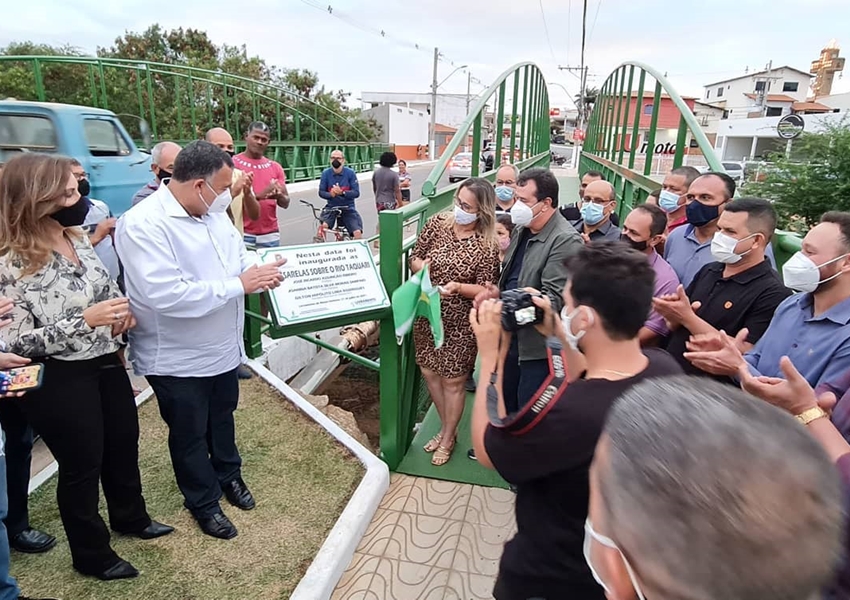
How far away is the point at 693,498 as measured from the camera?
1.89 feet

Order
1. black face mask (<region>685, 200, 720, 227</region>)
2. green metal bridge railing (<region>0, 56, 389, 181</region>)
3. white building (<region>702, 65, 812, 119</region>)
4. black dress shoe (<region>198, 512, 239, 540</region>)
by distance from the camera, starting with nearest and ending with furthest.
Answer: black dress shoe (<region>198, 512, 239, 540</region>), black face mask (<region>685, 200, 720, 227</region>), green metal bridge railing (<region>0, 56, 389, 181</region>), white building (<region>702, 65, 812, 119</region>)

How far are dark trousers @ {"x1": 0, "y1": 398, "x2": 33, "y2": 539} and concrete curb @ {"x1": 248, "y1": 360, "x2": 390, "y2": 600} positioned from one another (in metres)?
1.19

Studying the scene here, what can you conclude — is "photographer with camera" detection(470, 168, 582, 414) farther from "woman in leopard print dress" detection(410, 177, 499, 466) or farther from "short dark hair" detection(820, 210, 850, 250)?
"short dark hair" detection(820, 210, 850, 250)

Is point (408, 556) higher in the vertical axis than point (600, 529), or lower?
lower

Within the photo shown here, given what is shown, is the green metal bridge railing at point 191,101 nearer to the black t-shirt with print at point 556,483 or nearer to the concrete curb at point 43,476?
the concrete curb at point 43,476

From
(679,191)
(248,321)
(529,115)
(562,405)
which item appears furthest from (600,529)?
(529,115)

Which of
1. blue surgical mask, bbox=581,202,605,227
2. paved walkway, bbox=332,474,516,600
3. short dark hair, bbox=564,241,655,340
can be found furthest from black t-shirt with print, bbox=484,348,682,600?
blue surgical mask, bbox=581,202,605,227

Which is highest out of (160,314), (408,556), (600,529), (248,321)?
(600,529)

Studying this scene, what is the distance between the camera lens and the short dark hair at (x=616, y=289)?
1271 millimetres

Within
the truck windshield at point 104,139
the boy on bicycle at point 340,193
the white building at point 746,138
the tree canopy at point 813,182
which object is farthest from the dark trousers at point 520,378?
the white building at point 746,138

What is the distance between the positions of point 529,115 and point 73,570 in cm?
1020

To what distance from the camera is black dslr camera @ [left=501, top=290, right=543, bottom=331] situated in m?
1.56

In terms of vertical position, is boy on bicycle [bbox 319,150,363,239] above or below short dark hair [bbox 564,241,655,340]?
below

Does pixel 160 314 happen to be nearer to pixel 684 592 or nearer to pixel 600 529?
pixel 600 529
